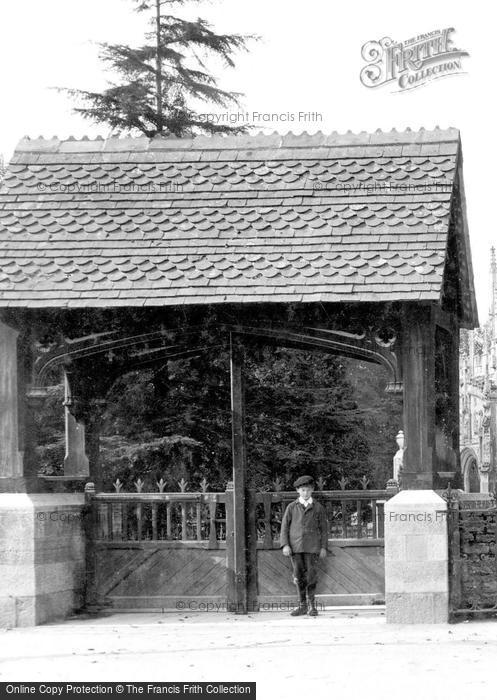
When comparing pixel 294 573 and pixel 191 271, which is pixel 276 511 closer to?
pixel 294 573

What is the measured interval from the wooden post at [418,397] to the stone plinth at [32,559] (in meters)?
3.63

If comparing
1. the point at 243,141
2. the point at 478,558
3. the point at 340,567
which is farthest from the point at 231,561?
the point at 243,141

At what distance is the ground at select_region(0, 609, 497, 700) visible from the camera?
946 centimetres

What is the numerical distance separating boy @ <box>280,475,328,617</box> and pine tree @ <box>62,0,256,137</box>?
17038 mm

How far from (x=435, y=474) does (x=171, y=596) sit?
10.6ft

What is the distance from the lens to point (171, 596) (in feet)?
46.8

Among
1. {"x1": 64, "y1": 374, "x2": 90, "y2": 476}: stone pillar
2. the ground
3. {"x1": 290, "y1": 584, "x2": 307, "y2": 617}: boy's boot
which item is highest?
{"x1": 64, "y1": 374, "x2": 90, "y2": 476}: stone pillar

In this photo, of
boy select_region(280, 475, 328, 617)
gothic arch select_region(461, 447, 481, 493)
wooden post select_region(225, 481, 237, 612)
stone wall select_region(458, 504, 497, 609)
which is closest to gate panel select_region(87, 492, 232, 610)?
wooden post select_region(225, 481, 237, 612)

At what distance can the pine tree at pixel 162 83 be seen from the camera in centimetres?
2995

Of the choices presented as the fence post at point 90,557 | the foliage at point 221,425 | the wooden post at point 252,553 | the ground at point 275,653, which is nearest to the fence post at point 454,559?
the ground at point 275,653

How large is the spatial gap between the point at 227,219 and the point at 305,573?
3.79m

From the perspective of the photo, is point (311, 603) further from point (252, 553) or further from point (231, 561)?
point (231, 561)

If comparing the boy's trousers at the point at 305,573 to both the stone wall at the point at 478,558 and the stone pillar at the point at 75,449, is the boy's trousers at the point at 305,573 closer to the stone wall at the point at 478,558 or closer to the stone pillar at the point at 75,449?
the stone wall at the point at 478,558

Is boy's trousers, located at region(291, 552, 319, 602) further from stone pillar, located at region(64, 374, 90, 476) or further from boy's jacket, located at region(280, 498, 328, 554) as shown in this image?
stone pillar, located at region(64, 374, 90, 476)
